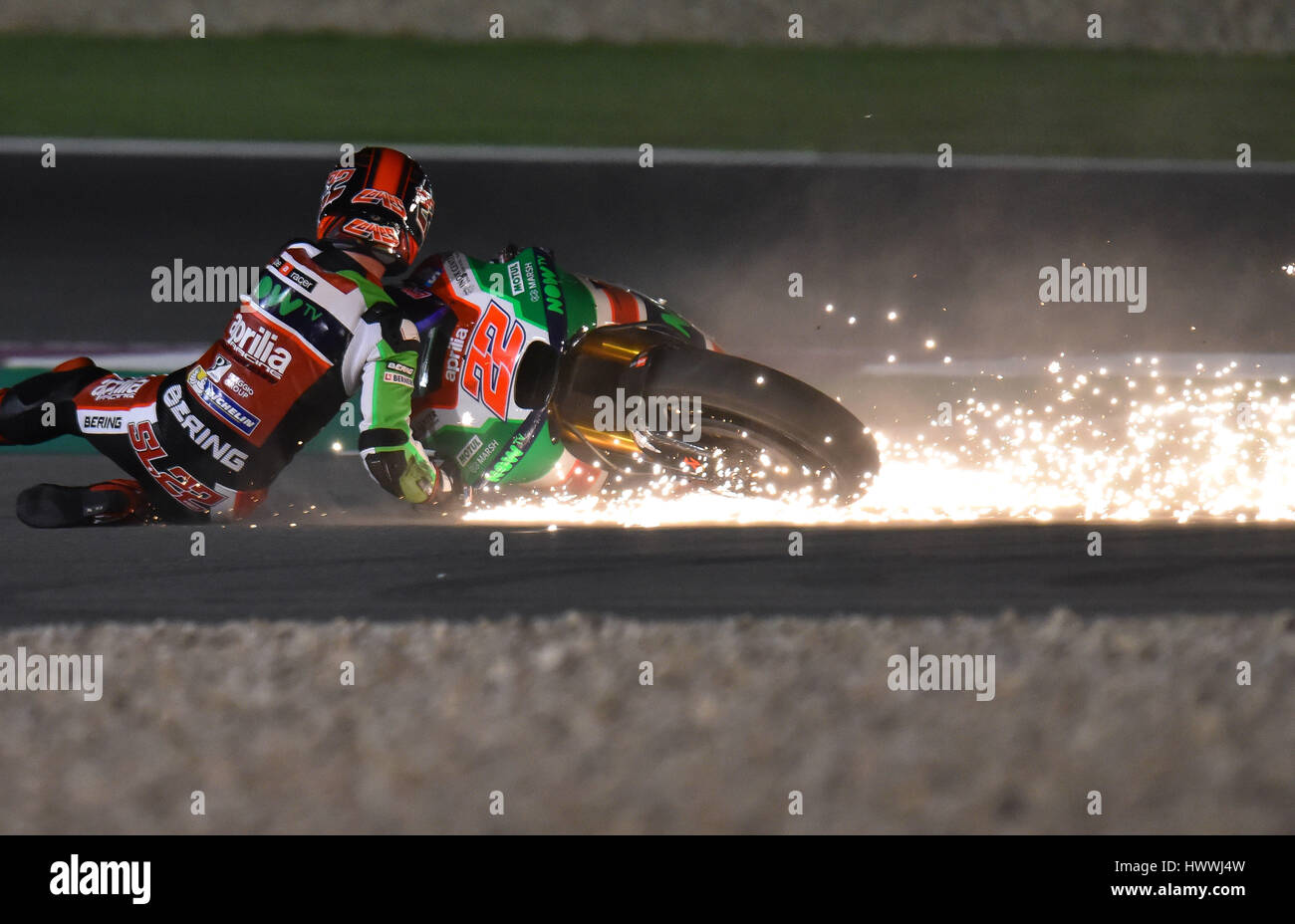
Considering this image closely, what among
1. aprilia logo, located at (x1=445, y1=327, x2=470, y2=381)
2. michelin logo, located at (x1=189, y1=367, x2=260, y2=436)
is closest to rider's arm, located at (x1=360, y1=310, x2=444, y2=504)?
Result: aprilia logo, located at (x1=445, y1=327, x2=470, y2=381)

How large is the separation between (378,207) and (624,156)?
7.30 ft

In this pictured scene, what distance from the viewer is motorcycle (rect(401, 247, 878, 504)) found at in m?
2.99

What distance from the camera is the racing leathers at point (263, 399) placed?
3039 millimetres

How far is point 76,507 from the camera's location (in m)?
3.43

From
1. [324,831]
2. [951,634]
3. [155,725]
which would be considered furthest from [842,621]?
[155,725]

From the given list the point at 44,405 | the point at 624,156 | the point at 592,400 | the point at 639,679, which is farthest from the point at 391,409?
the point at 624,156

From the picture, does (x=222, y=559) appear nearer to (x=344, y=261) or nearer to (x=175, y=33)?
(x=344, y=261)

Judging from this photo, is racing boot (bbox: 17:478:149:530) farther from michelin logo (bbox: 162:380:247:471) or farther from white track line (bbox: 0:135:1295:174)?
white track line (bbox: 0:135:1295:174)

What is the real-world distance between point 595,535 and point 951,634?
Answer: 105 centimetres

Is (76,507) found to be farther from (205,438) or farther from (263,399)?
(263,399)

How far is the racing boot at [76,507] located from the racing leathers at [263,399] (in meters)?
0.08

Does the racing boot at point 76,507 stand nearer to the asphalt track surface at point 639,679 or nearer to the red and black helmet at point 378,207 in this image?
the asphalt track surface at point 639,679
